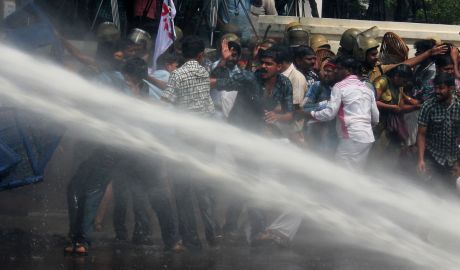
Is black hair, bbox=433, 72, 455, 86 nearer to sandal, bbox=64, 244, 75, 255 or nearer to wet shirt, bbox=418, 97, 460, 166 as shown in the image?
wet shirt, bbox=418, 97, 460, 166

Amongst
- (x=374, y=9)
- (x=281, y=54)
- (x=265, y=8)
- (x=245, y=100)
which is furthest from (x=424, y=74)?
(x=374, y=9)

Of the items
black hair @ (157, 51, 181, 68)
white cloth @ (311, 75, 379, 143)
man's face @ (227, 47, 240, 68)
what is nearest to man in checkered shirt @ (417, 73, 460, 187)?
white cloth @ (311, 75, 379, 143)

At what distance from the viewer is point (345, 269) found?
8.58 m

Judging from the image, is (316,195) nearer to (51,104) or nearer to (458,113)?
(458,113)

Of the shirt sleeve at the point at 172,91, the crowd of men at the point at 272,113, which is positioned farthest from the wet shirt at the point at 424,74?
the shirt sleeve at the point at 172,91

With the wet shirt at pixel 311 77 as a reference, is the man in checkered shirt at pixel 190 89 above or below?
above

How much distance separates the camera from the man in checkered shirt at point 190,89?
9031 millimetres

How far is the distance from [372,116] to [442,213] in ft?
3.95

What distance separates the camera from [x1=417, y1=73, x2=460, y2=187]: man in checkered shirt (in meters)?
9.60

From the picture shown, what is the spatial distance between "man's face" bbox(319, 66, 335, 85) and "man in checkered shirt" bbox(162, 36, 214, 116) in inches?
52.2

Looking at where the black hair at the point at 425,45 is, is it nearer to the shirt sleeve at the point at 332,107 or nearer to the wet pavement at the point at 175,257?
the shirt sleeve at the point at 332,107

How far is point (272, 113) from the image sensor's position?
9.42 metres

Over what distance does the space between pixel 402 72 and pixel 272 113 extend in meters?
1.69

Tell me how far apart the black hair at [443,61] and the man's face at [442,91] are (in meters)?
0.96
